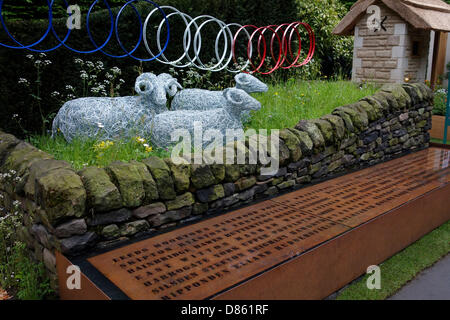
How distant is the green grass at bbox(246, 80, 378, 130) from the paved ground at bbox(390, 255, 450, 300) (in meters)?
2.37

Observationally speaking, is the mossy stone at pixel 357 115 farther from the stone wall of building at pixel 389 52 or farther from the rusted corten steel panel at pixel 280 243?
the stone wall of building at pixel 389 52

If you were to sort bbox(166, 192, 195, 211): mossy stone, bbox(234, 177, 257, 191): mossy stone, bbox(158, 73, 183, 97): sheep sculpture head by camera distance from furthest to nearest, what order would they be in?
bbox(158, 73, 183, 97): sheep sculpture head, bbox(234, 177, 257, 191): mossy stone, bbox(166, 192, 195, 211): mossy stone

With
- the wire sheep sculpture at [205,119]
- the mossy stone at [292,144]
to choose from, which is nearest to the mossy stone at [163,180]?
the wire sheep sculpture at [205,119]

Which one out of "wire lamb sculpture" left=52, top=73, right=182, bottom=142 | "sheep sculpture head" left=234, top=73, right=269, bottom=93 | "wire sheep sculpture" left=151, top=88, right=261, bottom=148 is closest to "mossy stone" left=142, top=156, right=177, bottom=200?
"wire sheep sculpture" left=151, top=88, right=261, bottom=148

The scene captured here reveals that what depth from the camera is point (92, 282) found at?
248cm

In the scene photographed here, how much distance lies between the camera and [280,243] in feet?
9.93

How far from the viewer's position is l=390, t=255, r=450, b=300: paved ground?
3.23m

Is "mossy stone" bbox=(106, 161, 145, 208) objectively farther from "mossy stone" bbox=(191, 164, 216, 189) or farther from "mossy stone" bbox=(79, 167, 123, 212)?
"mossy stone" bbox=(191, 164, 216, 189)

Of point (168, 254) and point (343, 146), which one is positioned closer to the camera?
point (168, 254)

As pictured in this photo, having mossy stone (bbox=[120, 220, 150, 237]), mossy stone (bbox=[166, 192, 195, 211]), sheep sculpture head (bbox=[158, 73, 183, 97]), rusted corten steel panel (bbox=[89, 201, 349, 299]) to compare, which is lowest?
rusted corten steel panel (bbox=[89, 201, 349, 299])

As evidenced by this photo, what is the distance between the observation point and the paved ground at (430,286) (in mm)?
3232

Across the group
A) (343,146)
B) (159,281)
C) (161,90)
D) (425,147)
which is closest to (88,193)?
(159,281)

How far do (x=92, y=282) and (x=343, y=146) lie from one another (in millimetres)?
3555

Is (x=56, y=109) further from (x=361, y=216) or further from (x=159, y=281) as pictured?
(x=361, y=216)
